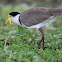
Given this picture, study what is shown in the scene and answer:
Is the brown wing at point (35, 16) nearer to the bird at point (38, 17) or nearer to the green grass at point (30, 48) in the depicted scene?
the bird at point (38, 17)

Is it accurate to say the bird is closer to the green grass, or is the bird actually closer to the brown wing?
the brown wing

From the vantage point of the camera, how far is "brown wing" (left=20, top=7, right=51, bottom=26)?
2898 mm

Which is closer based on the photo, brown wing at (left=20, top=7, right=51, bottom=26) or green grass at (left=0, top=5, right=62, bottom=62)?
green grass at (left=0, top=5, right=62, bottom=62)

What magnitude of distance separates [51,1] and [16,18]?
20.3 ft

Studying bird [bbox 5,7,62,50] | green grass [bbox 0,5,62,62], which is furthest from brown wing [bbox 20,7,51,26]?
green grass [bbox 0,5,62,62]

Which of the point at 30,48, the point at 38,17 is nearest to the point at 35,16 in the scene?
the point at 38,17

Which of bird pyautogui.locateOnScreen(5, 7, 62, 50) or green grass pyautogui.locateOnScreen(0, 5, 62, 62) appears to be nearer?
→ green grass pyautogui.locateOnScreen(0, 5, 62, 62)

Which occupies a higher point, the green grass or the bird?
the bird

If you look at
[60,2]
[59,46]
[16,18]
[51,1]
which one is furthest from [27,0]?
[59,46]

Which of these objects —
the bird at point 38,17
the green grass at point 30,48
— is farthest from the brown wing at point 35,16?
the green grass at point 30,48

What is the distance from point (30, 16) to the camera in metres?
3.05

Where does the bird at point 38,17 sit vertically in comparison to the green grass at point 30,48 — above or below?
above

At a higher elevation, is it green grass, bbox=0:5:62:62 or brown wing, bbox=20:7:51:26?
brown wing, bbox=20:7:51:26

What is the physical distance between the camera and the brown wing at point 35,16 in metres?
2.90
